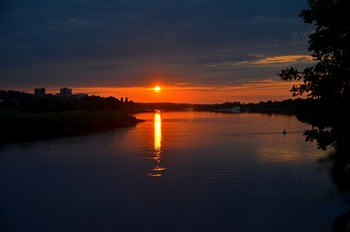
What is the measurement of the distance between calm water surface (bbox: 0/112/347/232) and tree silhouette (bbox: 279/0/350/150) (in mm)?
836

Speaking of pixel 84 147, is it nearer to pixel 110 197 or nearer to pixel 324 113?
pixel 110 197

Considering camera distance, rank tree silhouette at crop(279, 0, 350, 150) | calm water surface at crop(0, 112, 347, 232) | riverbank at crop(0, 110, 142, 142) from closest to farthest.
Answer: tree silhouette at crop(279, 0, 350, 150)
calm water surface at crop(0, 112, 347, 232)
riverbank at crop(0, 110, 142, 142)

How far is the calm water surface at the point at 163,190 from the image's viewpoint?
15.5 m

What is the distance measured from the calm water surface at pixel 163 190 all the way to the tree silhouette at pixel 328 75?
836mm

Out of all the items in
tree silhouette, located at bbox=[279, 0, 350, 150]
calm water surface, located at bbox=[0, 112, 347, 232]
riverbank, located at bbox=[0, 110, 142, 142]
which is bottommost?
calm water surface, located at bbox=[0, 112, 347, 232]

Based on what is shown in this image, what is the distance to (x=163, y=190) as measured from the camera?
20.2 meters

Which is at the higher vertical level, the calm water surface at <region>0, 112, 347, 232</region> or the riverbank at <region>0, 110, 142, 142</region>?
the riverbank at <region>0, 110, 142, 142</region>

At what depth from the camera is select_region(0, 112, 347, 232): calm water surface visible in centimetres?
1547

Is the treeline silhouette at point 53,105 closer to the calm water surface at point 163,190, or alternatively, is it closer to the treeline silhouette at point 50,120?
the treeline silhouette at point 50,120

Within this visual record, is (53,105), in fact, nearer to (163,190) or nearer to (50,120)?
(50,120)

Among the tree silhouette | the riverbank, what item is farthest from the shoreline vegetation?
the tree silhouette

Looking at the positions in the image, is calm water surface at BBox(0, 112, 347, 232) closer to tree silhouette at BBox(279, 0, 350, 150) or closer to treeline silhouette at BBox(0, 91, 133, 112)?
tree silhouette at BBox(279, 0, 350, 150)

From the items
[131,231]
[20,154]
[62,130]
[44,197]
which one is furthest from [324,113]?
[62,130]

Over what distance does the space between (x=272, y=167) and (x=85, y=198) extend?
13.8m
